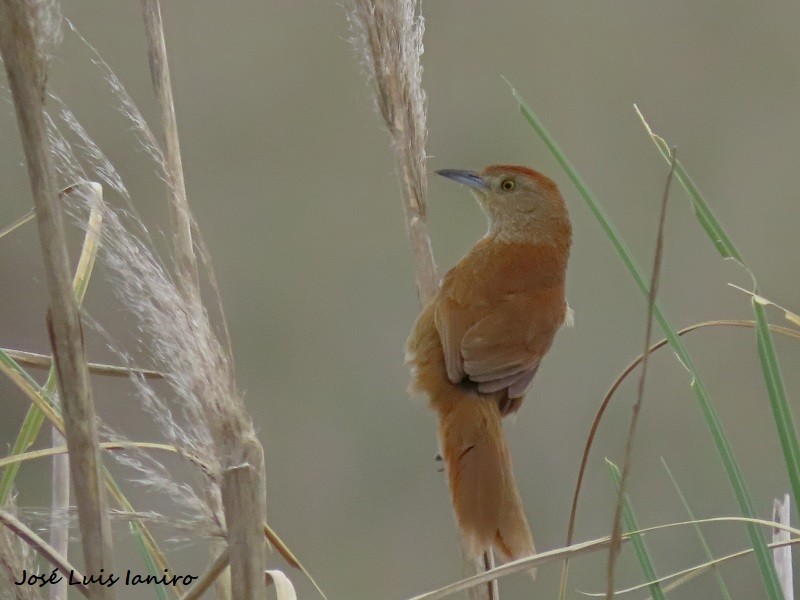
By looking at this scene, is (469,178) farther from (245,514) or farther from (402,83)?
(245,514)

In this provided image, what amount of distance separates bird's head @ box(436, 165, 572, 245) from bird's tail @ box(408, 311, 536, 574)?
593 mm

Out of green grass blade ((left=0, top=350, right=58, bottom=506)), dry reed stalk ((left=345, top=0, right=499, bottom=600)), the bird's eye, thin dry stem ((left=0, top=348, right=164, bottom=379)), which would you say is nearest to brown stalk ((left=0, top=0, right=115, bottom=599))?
green grass blade ((left=0, top=350, right=58, bottom=506))

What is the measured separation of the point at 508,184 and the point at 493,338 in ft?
2.38

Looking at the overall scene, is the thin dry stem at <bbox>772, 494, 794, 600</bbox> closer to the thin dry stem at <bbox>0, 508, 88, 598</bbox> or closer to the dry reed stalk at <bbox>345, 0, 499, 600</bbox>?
the dry reed stalk at <bbox>345, 0, 499, 600</bbox>

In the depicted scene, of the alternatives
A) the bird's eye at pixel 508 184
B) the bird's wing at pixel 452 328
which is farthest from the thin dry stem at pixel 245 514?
the bird's eye at pixel 508 184

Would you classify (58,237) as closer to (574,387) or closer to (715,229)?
(715,229)

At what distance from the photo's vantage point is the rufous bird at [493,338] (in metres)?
2.28

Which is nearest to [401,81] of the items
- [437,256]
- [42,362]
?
[42,362]

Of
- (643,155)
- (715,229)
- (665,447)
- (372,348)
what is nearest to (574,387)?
(665,447)

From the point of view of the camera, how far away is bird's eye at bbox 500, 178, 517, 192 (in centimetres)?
323

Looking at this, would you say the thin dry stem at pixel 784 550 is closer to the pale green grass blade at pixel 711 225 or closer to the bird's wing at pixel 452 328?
the pale green grass blade at pixel 711 225

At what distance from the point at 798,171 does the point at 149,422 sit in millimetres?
4945

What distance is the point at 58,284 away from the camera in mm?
998

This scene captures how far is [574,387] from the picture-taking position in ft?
20.9
